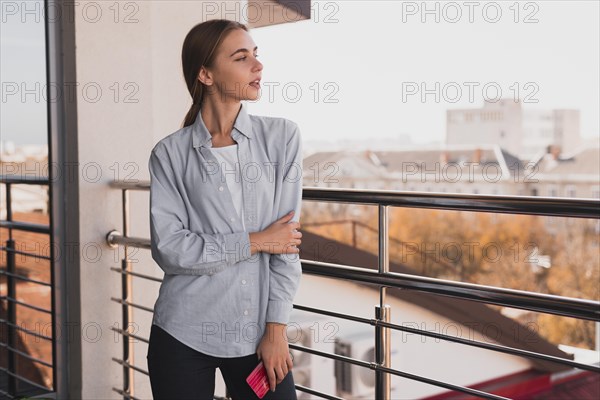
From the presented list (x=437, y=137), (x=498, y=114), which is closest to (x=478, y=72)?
(x=437, y=137)

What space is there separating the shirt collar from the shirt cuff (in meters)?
0.34

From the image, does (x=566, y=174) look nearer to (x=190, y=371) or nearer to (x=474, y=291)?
(x=474, y=291)

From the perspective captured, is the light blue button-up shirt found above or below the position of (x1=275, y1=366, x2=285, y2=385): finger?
above

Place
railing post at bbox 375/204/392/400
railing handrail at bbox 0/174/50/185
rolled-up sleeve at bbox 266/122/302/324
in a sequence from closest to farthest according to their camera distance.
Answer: rolled-up sleeve at bbox 266/122/302/324, railing post at bbox 375/204/392/400, railing handrail at bbox 0/174/50/185

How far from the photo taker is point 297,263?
1602 mm

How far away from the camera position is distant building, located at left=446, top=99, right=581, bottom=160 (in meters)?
31.8

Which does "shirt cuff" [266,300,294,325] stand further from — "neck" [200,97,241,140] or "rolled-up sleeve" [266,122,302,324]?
"neck" [200,97,241,140]

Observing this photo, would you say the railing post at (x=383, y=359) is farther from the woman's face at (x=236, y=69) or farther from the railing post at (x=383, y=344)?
the woman's face at (x=236, y=69)

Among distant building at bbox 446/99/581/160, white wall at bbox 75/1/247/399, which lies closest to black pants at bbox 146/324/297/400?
white wall at bbox 75/1/247/399

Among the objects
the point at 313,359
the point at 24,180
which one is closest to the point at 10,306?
the point at 24,180

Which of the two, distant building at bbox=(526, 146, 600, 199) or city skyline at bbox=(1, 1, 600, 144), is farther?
distant building at bbox=(526, 146, 600, 199)

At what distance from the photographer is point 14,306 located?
9.49ft

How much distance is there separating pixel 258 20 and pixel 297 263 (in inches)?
94.3

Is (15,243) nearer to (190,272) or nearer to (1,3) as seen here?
(1,3)
